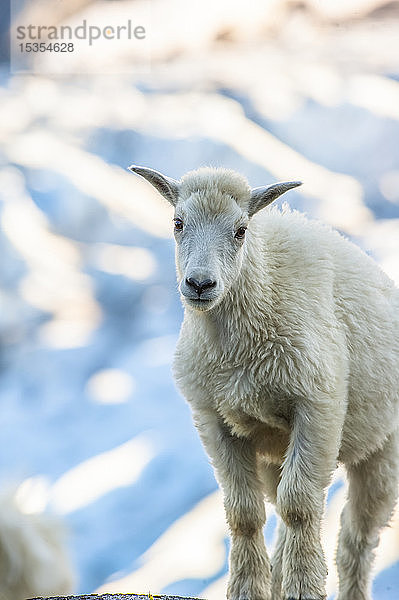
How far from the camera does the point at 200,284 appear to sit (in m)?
3.15

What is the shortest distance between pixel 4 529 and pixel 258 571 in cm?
136

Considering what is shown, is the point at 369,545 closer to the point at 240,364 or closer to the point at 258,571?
the point at 258,571

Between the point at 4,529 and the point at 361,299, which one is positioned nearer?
the point at 361,299

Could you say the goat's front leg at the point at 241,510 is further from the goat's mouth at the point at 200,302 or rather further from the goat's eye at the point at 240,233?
the goat's eye at the point at 240,233

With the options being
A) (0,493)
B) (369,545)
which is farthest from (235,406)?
(0,493)

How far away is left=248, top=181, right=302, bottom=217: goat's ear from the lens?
3.48m

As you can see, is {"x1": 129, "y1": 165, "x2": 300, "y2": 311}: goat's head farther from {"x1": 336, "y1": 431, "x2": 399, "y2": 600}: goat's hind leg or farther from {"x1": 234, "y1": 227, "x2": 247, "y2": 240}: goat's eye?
{"x1": 336, "y1": 431, "x2": 399, "y2": 600}: goat's hind leg

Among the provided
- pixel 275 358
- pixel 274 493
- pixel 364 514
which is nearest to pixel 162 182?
pixel 275 358

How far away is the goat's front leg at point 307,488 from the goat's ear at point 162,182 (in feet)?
3.26

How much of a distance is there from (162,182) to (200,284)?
0.64 m

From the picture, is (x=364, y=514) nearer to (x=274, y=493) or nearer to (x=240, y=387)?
(x=274, y=493)

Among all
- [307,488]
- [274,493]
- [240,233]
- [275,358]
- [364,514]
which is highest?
[240,233]

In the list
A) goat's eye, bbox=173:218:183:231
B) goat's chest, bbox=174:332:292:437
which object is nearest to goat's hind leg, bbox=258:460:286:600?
goat's chest, bbox=174:332:292:437

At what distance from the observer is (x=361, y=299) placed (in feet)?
Result: 12.2
